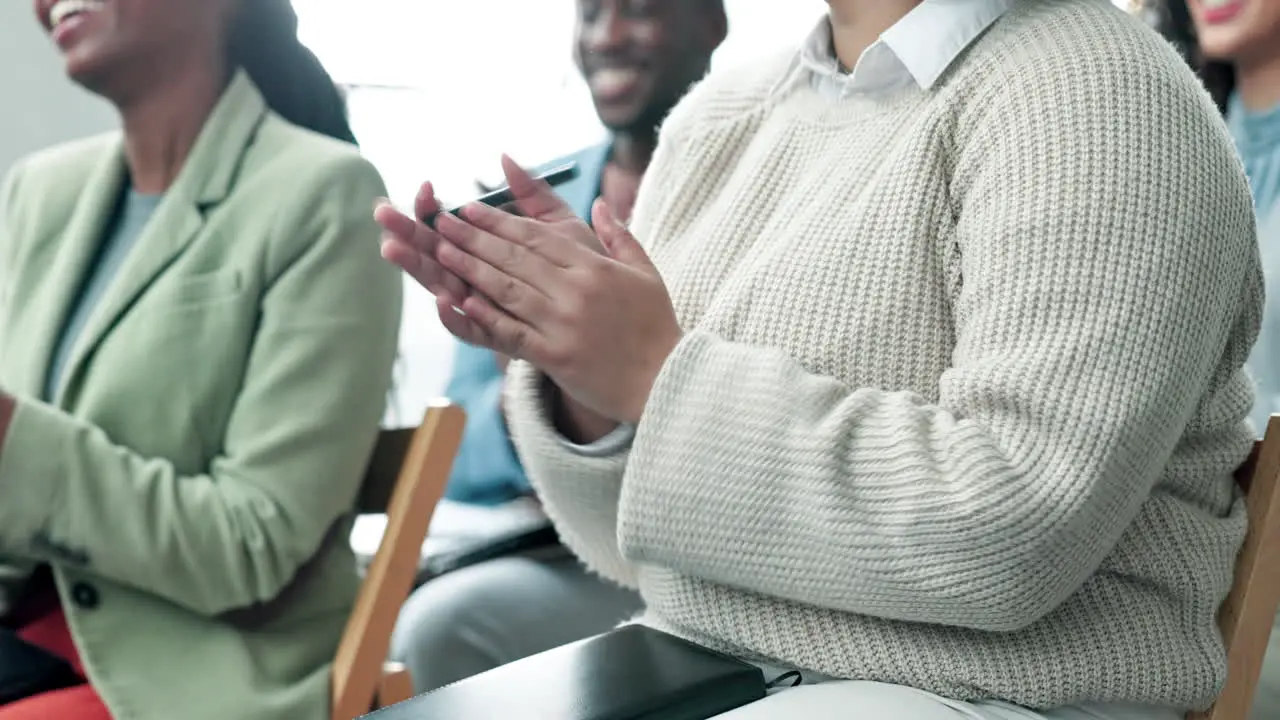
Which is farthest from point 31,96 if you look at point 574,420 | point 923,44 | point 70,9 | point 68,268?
point 923,44

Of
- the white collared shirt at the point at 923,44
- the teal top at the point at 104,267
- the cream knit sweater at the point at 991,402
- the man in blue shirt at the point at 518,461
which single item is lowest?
the man in blue shirt at the point at 518,461

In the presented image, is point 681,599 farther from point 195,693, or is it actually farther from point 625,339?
point 195,693

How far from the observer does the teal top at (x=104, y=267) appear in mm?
995

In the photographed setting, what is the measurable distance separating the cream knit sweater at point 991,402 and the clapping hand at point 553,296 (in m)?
0.03

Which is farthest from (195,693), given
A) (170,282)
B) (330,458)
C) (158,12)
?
(158,12)

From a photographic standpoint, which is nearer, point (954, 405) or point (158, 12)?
point (954, 405)

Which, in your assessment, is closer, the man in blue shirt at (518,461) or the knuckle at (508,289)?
the knuckle at (508,289)

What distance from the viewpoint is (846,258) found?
632 millimetres

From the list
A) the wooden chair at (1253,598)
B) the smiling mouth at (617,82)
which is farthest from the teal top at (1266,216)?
the smiling mouth at (617,82)

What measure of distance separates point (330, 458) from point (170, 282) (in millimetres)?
197

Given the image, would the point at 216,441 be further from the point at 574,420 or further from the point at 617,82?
the point at 617,82

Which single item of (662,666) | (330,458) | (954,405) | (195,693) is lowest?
(195,693)

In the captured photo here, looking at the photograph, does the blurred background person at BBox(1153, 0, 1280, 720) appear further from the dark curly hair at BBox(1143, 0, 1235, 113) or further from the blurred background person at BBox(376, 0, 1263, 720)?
the blurred background person at BBox(376, 0, 1263, 720)

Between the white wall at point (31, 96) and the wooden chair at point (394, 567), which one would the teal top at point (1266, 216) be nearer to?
the wooden chair at point (394, 567)
